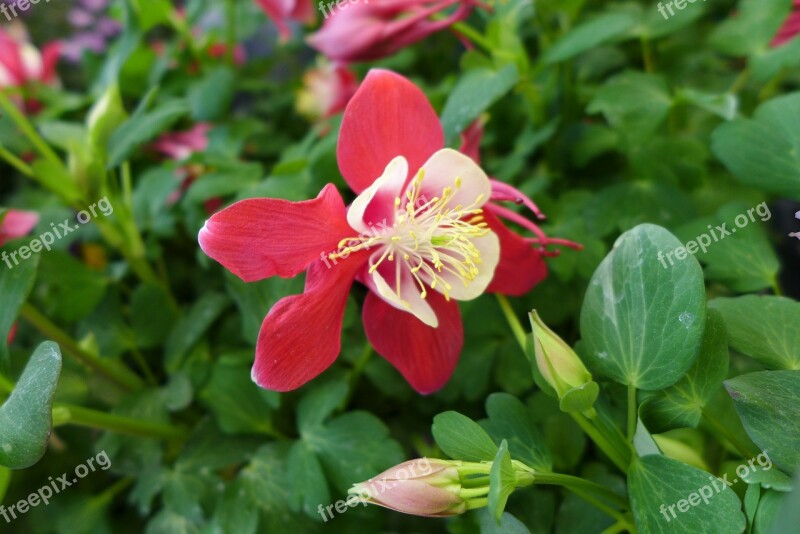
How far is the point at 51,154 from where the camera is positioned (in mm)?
596

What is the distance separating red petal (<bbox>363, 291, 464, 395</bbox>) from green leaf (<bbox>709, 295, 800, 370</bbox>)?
0.16 metres

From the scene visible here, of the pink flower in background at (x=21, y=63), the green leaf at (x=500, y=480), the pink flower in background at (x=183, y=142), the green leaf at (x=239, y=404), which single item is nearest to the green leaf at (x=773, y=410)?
the green leaf at (x=500, y=480)

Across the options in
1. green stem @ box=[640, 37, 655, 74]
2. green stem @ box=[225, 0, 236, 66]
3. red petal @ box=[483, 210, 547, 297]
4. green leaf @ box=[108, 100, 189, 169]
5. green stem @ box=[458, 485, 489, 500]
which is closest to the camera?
green stem @ box=[458, 485, 489, 500]

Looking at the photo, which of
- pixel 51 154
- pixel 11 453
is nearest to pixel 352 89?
pixel 51 154

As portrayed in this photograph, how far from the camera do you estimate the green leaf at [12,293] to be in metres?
0.45

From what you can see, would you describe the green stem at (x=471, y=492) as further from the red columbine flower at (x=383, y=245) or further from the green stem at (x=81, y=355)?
the green stem at (x=81, y=355)

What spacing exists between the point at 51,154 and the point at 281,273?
34 cm

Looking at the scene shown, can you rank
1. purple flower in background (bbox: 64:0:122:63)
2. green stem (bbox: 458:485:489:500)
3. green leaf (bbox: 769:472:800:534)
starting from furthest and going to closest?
1. purple flower in background (bbox: 64:0:122:63)
2. green stem (bbox: 458:485:489:500)
3. green leaf (bbox: 769:472:800:534)

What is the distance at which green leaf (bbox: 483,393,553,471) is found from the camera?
387 mm

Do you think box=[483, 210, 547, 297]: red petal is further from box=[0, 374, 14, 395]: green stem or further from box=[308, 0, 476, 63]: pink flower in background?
box=[0, 374, 14, 395]: green stem

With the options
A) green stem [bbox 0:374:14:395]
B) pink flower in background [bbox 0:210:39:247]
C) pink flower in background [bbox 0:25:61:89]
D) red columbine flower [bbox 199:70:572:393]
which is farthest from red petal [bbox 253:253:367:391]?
pink flower in background [bbox 0:25:61:89]

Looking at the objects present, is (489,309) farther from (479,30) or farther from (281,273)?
(479,30)

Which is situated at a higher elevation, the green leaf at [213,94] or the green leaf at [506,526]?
the green leaf at [213,94]

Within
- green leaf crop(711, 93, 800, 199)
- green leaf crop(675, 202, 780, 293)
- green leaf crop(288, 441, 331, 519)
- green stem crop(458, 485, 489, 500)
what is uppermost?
green stem crop(458, 485, 489, 500)
